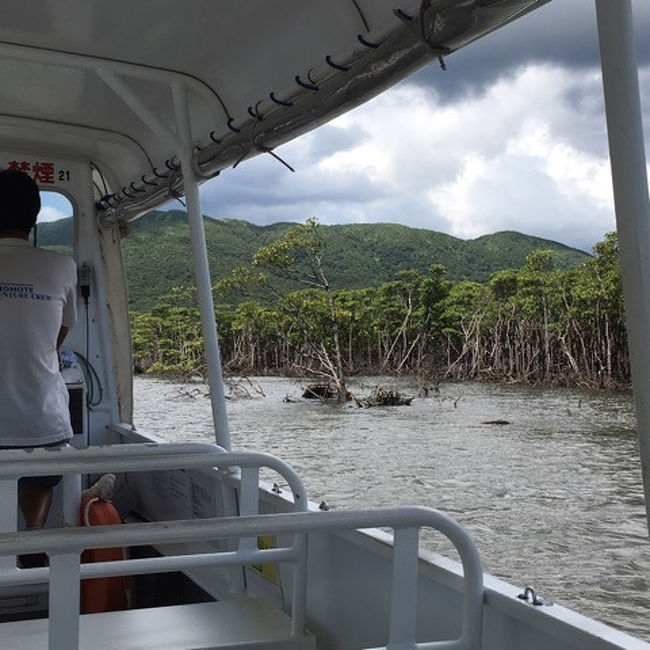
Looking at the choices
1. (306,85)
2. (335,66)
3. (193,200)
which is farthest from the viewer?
(193,200)

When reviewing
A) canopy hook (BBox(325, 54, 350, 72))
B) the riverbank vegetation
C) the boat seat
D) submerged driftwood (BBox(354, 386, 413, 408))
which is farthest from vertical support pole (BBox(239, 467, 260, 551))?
submerged driftwood (BBox(354, 386, 413, 408))

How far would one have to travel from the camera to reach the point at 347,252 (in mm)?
91250

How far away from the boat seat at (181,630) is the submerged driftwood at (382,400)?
1299 inches

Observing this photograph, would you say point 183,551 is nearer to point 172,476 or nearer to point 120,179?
point 172,476

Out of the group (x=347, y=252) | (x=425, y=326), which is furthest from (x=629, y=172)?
(x=347, y=252)

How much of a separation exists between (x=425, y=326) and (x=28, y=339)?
4919 cm

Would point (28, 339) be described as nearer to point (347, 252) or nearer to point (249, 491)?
point (249, 491)

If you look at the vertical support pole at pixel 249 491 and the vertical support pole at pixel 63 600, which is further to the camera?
the vertical support pole at pixel 249 491

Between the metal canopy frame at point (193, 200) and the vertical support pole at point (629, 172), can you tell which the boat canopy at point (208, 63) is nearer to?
the metal canopy frame at point (193, 200)

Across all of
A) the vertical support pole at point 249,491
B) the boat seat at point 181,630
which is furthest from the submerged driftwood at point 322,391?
the boat seat at point 181,630

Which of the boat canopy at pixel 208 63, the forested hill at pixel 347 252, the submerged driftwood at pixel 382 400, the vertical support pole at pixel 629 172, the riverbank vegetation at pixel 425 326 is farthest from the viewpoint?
the forested hill at pixel 347 252

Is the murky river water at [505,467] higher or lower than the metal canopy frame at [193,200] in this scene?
lower

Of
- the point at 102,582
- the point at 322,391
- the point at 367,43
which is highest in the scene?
the point at 367,43

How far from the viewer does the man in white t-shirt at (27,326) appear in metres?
2.76
